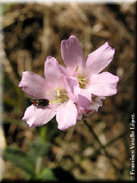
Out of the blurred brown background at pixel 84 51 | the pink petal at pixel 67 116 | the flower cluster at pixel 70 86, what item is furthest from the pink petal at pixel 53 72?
the blurred brown background at pixel 84 51

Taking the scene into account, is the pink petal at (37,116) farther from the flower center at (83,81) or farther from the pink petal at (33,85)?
the flower center at (83,81)

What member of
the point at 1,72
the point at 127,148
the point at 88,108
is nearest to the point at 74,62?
the point at 88,108

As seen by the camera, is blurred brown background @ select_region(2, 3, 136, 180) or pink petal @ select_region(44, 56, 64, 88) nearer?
pink petal @ select_region(44, 56, 64, 88)

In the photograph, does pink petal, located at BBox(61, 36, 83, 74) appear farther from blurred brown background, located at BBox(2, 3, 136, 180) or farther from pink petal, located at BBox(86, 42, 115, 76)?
blurred brown background, located at BBox(2, 3, 136, 180)

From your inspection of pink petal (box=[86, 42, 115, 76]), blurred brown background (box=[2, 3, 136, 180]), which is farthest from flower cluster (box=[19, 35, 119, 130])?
blurred brown background (box=[2, 3, 136, 180])

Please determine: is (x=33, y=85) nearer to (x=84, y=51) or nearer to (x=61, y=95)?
(x=61, y=95)

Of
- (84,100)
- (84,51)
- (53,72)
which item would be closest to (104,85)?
(84,100)

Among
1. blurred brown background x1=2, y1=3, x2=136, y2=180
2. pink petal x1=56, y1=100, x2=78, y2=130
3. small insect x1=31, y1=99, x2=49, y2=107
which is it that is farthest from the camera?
blurred brown background x1=2, y1=3, x2=136, y2=180

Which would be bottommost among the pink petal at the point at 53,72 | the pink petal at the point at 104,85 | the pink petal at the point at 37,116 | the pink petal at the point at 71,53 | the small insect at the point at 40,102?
the pink petal at the point at 37,116

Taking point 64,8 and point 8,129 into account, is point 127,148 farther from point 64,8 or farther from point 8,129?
point 64,8
